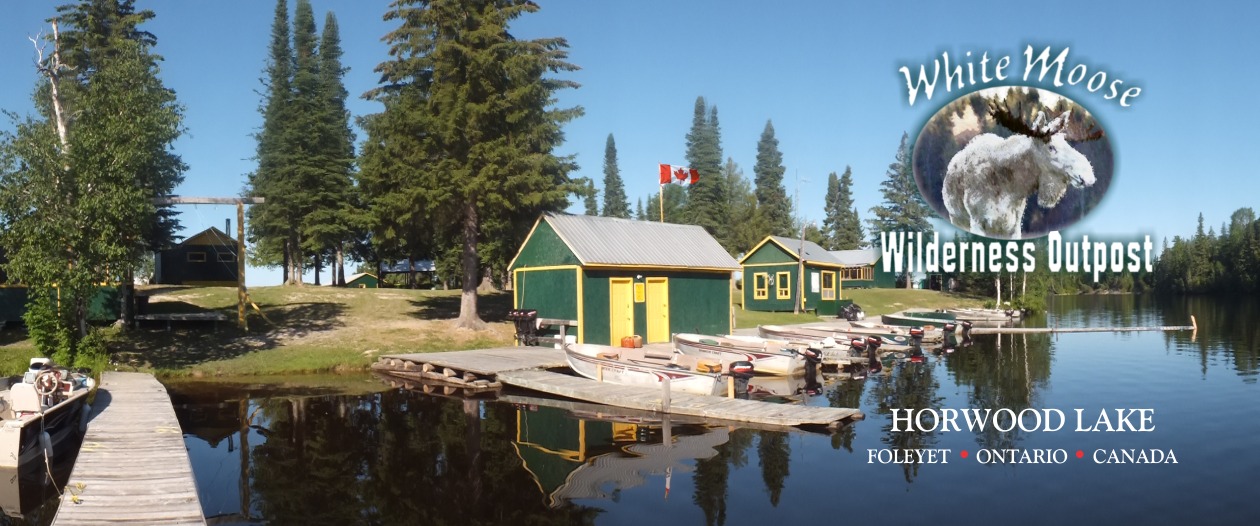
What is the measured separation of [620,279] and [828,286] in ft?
77.4

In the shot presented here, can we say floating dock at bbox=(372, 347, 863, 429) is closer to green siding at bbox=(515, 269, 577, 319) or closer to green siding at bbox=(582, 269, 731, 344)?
green siding at bbox=(515, 269, 577, 319)

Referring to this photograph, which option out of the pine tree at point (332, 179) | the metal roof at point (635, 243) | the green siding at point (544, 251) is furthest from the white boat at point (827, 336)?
the pine tree at point (332, 179)

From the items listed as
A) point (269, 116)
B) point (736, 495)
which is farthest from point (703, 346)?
point (269, 116)

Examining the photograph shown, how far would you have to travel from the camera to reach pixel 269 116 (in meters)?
52.1

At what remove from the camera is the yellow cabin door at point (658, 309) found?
2816 cm

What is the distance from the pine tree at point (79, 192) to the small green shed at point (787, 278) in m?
31.0

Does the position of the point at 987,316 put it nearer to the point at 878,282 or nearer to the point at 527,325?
the point at 878,282

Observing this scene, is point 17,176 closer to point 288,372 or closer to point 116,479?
point 288,372

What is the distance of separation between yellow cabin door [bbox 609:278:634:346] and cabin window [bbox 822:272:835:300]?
22262 mm

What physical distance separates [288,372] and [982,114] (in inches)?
841

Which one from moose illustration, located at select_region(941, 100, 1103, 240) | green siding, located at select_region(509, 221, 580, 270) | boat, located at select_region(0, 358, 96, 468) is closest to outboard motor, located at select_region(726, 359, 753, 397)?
moose illustration, located at select_region(941, 100, 1103, 240)

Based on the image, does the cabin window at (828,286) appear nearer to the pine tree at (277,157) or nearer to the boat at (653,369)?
the boat at (653,369)

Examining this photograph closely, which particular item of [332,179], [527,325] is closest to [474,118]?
[527,325]

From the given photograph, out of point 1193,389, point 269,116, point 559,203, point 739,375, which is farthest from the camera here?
point 269,116
